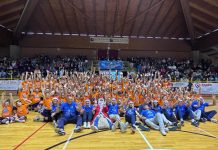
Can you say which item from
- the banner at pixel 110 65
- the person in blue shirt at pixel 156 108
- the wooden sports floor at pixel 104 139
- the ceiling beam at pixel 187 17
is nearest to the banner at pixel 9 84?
the banner at pixel 110 65

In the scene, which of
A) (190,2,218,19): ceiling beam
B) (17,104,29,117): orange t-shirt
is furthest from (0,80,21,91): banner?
(190,2,218,19): ceiling beam

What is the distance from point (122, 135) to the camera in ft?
27.4

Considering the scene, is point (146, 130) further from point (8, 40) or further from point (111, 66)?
point (8, 40)

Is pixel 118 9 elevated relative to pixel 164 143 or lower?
elevated

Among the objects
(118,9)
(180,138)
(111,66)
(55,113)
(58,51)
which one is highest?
(118,9)

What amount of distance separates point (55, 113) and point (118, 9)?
1664 centimetres

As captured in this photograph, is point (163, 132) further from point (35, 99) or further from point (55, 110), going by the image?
point (35, 99)

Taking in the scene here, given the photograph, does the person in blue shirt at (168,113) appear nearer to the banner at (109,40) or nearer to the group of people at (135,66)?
the group of people at (135,66)

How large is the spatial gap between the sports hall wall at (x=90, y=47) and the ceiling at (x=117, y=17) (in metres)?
1.25

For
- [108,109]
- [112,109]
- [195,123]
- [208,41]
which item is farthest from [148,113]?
[208,41]

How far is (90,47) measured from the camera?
32.1 metres

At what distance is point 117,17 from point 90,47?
7480 millimetres

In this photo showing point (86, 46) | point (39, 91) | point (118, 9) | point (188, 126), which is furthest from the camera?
point (86, 46)

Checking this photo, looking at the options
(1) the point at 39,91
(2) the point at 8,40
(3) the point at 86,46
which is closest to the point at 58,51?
(3) the point at 86,46
